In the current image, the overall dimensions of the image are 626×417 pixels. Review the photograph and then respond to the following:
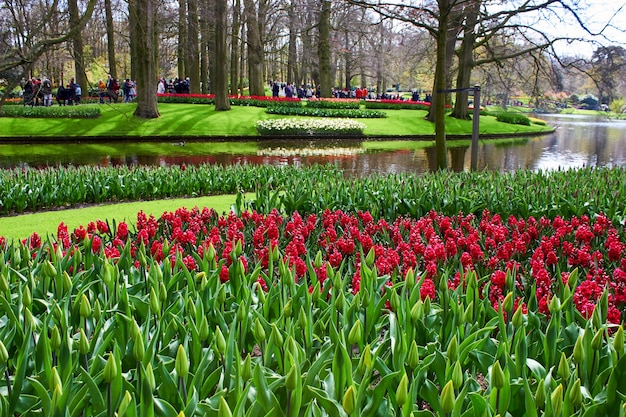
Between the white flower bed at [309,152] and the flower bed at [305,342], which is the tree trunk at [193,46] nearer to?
the white flower bed at [309,152]

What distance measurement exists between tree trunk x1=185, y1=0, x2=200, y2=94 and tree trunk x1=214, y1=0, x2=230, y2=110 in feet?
11.5

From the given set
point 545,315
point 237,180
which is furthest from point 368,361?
point 237,180

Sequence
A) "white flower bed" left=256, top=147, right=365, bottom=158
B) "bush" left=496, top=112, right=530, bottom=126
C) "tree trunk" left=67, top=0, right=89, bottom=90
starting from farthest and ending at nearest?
"bush" left=496, top=112, right=530, bottom=126 < "white flower bed" left=256, top=147, right=365, bottom=158 < "tree trunk" left=67, top=0, right=89, bottom=90

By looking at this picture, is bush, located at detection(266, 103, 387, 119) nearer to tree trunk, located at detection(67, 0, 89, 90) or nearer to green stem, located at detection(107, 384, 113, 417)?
tree trunk, located at detection(67, 0, 89, 90)

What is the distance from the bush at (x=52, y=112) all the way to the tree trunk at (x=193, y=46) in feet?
21.6

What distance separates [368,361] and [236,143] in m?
20.4

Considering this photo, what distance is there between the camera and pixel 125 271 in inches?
138

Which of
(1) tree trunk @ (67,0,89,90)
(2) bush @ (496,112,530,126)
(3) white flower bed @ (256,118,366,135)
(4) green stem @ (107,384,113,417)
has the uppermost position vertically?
(1) tree trunk @ (67,0,89,90)

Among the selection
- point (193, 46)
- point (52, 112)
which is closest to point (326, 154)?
point (52, 112)

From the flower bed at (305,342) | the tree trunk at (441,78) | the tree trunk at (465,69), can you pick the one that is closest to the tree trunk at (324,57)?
the tree trunk at (465,69)

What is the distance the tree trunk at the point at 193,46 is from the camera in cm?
2852

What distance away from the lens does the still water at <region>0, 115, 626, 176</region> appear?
16.2 metres

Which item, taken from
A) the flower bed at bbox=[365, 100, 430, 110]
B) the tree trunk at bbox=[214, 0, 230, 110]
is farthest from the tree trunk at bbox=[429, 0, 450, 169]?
the flower bed at bbox=[365, 100, 430, 110]

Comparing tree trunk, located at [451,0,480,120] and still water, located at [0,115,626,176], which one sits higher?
tree trunk, located at [451,0,480,120]
